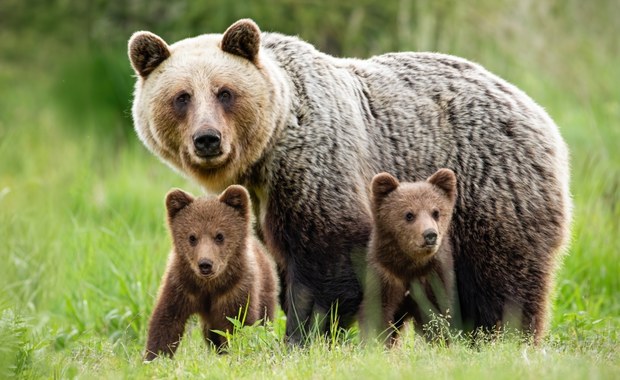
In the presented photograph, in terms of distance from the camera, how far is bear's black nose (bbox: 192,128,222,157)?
6.72 meters

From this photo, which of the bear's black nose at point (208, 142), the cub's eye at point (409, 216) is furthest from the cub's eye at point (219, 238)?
the cub's eye at point (409, 216)

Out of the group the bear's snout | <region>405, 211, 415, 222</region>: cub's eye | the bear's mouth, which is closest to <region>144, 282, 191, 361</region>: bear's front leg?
the bear's snout

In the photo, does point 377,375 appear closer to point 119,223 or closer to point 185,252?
point 185,252

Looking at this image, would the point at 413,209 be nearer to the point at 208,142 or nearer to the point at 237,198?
the point at 237,198

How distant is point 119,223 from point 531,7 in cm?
590

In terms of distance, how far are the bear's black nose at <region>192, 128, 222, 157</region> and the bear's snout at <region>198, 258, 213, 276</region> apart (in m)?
0.71

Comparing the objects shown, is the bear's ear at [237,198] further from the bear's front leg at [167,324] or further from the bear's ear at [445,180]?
the bear's ear at [445,180]

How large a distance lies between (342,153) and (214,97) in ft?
3.01

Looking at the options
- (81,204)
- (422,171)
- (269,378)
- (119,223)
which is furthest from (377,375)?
(81,204)

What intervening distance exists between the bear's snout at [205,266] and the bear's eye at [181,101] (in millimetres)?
1063

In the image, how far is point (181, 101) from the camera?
7.00 metres

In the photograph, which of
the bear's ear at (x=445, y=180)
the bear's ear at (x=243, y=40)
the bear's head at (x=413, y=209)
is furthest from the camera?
the bear's ear at (x=243, y=40)

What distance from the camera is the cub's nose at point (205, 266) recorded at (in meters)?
6.50

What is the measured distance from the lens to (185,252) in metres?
6.80
